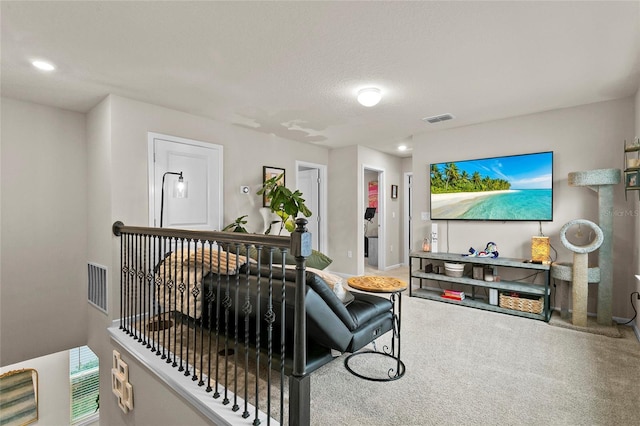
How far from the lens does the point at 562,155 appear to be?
387cm

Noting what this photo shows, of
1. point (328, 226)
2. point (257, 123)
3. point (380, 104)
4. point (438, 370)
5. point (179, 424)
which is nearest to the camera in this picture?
point (179, 424)

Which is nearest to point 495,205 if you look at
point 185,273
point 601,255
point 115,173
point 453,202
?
point 453,202

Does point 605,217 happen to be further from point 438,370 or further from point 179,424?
point 179,424

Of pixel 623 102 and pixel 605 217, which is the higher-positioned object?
pixel 623 102

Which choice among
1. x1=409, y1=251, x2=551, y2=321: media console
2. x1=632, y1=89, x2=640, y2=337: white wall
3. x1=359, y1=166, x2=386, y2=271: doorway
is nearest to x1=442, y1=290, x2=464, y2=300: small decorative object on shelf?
x1=409, y1=251, x2=551, y2=321: media console

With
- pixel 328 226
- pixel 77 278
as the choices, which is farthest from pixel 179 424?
pixel 328 226

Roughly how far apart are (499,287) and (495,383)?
1.84 metres

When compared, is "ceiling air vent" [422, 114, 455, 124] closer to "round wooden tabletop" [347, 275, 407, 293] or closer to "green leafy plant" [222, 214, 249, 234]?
"round wooden tabletop" [347, 275, 407, 293]

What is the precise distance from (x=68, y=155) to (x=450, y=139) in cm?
504

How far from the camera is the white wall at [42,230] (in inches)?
133

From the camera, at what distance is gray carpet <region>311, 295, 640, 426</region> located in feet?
6.40

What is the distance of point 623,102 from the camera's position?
351cm

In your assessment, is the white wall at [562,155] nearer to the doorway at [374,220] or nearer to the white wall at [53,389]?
the doorway at [374,220]

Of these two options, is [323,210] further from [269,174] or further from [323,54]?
[323,54]
